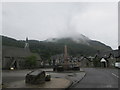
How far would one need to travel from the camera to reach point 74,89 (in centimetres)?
1395

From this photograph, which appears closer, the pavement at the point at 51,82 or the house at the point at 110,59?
the pavement at the point at 51,82

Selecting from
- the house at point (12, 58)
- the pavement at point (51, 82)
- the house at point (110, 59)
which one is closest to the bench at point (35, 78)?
the pavement at point (51, 82)

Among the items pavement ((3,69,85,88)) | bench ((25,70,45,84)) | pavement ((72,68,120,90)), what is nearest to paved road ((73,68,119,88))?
pavement ((72,68,120,90))

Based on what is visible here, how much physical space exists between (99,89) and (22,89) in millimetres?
5227

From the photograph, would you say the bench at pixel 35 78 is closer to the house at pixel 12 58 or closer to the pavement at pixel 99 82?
the pavement at pixel 99 82

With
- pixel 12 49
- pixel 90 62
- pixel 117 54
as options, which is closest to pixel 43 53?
pixel 90 62

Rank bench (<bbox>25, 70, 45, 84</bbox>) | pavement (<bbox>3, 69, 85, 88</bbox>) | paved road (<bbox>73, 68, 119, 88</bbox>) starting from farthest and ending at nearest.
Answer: bench (<bbox>25, 70, 45, 84</bbox>), paved road (<bbox>73, 68, 119, 88</bbox>), pavement (<bbox>3, 69, 85, 88</bbox>)

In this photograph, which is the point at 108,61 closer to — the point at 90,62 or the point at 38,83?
the point at 90,62

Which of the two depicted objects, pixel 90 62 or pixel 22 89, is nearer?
pixel 22 89

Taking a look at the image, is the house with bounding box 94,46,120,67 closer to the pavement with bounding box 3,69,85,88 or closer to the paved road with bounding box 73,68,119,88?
the paved road with bounding box 73,68,119,88

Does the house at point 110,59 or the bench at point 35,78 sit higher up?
the bench at point 35,78

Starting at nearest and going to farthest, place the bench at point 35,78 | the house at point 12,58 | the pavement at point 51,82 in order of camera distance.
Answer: the pavement at point 51,82
the bench at point 35,78
the house at point 12,58

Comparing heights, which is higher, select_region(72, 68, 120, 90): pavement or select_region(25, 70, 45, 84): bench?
select_region(25, 70, 45, 84): bench

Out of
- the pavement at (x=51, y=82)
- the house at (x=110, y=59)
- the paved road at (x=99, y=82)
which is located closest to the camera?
the pavement at (x=51, y=82)
